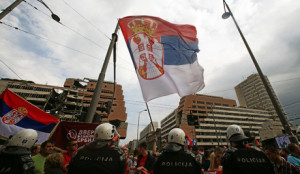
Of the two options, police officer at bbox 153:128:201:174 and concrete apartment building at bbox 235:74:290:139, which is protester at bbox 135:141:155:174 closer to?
police officer at bbox 153:128:201:174

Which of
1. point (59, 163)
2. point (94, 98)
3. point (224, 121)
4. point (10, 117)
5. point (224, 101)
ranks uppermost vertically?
point (224, 101)

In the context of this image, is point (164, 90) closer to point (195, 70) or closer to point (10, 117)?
point (195, 70)

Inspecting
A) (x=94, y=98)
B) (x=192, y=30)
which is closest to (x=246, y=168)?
(x=94, y=98)

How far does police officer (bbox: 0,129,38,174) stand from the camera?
200 cm

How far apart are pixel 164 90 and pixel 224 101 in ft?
296

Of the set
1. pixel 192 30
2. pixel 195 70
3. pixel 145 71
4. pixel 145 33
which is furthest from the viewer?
pixel 192 30

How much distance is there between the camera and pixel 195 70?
6.00 meters

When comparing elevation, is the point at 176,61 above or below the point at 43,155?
above

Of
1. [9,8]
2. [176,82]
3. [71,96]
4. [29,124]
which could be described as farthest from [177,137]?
[71,96]

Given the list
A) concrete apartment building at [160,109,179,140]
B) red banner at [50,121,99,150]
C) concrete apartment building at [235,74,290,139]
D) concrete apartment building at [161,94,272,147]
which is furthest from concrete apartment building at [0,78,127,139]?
concrete apartment building at [235,74,290,139]

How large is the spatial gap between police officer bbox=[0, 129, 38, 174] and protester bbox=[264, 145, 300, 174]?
485cm

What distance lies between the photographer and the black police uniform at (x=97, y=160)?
5.84 ft

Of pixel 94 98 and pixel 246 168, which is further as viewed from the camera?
pixel 94 98

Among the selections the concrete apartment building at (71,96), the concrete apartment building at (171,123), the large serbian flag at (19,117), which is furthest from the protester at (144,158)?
the concrete apartment building at (171,123)
